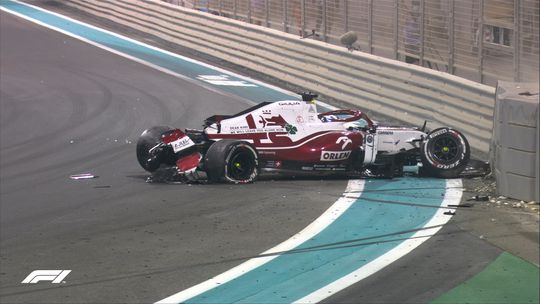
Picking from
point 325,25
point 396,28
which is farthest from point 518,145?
point 325,25

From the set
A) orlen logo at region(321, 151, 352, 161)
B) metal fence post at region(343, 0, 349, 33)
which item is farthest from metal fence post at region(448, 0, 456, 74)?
metal fence post at region(343, 0, 349, 33)

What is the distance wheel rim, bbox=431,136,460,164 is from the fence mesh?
134cm

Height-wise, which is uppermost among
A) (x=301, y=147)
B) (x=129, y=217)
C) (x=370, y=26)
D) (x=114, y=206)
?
(x=370, y=26)

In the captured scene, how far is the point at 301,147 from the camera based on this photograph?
47.5 ft

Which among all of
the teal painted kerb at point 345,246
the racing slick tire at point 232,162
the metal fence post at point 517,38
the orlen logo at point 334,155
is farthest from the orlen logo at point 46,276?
the metal fence post at point 517,38

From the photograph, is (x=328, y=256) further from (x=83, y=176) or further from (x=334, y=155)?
(x=83, y=176)

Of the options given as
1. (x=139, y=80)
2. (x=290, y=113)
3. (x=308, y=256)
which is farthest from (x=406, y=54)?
(x=308, y=256)

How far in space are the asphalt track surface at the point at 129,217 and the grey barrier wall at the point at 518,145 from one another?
1.45 meters

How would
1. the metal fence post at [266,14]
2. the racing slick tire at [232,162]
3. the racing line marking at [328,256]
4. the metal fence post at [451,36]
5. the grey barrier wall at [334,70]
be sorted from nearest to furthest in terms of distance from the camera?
the racing line marking at [328,256], the racing slick tire at [232,162], the grey barrier wall at [334,70], the metal fence post at [451,36], the metal fence post at [266,14]

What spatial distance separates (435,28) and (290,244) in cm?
888

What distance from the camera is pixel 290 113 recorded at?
14625mm

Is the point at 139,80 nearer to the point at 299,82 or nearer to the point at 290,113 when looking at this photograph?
the point at 299,82

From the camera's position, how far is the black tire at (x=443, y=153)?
560 inches

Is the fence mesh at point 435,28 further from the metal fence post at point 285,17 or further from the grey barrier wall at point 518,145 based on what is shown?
the grey barrier wall at point 518,145
